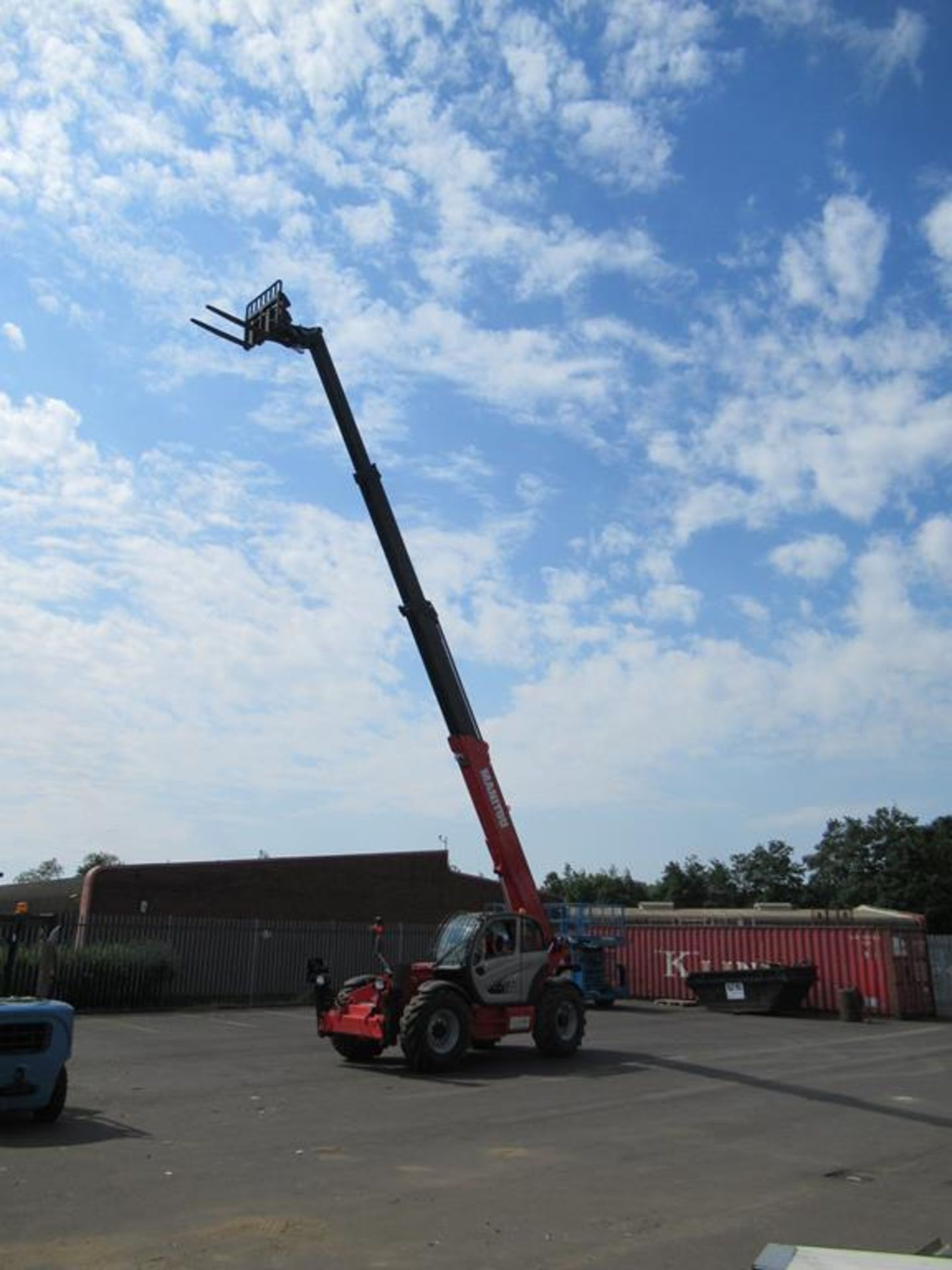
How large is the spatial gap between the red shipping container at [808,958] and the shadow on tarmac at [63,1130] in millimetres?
22123

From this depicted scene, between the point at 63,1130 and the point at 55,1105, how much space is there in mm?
313

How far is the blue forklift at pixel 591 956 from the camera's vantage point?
86.7ft

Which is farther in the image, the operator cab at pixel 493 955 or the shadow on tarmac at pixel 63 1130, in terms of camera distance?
the operator cab at pixel 493 955

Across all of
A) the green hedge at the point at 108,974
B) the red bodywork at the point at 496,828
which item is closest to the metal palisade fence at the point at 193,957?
the green hedge at the point at 108,974

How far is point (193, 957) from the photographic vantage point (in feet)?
91.9

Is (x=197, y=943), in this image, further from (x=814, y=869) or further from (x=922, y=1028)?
(x=814, y=869)

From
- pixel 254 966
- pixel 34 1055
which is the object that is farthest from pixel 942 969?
pixel 34 1055

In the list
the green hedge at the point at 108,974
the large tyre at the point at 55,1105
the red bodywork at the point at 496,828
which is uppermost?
the red bodywork at the point at 496,828

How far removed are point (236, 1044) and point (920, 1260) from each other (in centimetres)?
1557

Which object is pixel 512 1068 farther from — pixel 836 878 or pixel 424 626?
pixel 836 878

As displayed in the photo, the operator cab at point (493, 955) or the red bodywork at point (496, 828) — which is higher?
the red bodywork at point (496, 828)

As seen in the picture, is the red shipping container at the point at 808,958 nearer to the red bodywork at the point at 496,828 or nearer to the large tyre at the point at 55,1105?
the red bodywork at the point at 496,828

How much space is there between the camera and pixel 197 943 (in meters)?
28.1

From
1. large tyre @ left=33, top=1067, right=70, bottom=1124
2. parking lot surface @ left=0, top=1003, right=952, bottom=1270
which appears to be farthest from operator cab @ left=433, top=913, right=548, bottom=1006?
large tyre @ left=33, top=1067, right=70, bottom=1124
